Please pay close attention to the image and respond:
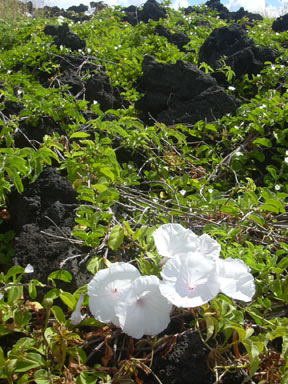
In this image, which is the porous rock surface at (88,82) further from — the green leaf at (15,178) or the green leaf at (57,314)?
the green leaf at (57,314)

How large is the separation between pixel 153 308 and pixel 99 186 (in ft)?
2.18

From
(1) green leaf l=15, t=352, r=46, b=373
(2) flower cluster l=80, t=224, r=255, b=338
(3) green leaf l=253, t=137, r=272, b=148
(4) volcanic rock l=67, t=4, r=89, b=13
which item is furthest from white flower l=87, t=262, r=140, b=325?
(4) volcanic rock l=67, t=4, r=89, b=13

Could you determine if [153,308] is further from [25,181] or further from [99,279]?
[25,181]

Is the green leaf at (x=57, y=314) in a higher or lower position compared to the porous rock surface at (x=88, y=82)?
lower

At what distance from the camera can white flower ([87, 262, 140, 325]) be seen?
3.45 feet

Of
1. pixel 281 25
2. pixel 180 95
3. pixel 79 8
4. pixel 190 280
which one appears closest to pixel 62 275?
pixel 190 280

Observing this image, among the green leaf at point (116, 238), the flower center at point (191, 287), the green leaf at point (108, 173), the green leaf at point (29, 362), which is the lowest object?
the green leaf at point (29, 362)

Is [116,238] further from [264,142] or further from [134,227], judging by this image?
[264,142]

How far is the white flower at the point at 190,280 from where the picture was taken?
3.26 ft

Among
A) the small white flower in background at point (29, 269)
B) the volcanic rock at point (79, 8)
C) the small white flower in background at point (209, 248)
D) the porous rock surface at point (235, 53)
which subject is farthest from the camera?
the volcanic rock at point (79, 8)

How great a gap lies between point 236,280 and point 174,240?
224mm

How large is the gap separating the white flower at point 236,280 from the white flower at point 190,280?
0.21 ft

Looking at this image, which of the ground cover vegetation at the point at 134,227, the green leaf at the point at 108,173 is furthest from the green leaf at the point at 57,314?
the green leaf at the point at 108,173

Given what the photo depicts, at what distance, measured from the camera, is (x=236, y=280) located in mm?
1092
